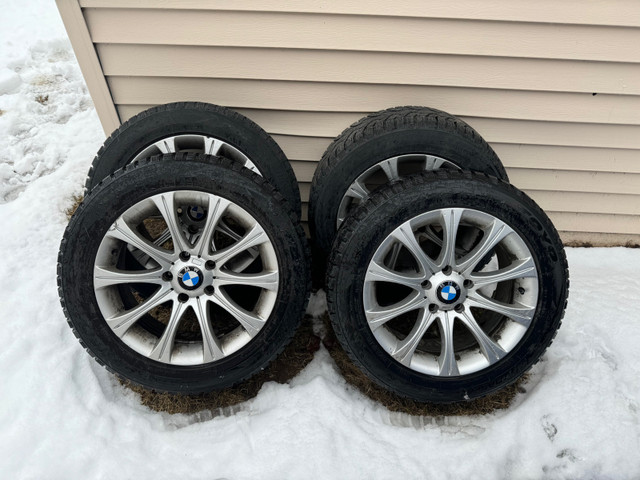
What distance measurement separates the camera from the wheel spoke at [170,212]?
223 centimetres

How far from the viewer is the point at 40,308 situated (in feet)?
9.64

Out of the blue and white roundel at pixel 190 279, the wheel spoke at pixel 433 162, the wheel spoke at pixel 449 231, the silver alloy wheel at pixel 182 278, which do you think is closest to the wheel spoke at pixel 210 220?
the silver alloy wheel at pixel 182 278

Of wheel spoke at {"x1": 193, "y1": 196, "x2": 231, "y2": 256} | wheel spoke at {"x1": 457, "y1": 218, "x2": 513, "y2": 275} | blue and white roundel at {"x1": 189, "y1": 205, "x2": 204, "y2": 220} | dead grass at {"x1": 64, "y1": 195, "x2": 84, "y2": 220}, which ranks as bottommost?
wheel spoke at {"x1": 457, "y1": 218, "x2": 513, "y2": 275}

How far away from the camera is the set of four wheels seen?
2.25 meters

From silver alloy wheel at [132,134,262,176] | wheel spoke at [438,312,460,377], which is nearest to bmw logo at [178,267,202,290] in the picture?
silver alloy wheel at [132,134,262,176]

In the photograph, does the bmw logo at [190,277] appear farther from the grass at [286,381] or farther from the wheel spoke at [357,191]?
the wheel spoke at [357,191]

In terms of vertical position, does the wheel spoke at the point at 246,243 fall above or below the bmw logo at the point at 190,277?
above

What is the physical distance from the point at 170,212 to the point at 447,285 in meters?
1.48

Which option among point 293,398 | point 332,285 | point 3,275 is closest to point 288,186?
point 332,285

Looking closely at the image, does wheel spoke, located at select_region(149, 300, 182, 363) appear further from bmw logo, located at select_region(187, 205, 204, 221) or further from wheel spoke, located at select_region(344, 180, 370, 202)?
wheel spoke, located at select_region(344, 180, 370, 202)

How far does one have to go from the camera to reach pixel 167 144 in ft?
9.16

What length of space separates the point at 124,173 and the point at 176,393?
1248 millimetres

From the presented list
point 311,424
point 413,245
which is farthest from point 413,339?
point 311,424

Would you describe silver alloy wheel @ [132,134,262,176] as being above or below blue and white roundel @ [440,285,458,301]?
above
